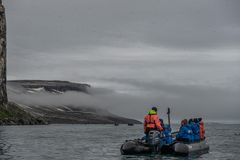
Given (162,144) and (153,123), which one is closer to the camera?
(153,123)

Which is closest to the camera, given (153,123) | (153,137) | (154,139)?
(153,137)

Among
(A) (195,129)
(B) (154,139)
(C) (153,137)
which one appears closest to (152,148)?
(B) (154,139)

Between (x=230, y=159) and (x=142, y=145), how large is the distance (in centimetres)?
942

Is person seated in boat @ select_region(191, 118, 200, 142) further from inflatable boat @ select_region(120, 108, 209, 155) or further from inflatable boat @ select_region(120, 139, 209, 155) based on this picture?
inflatable boat @ select_region(120, 139, 209, 155)

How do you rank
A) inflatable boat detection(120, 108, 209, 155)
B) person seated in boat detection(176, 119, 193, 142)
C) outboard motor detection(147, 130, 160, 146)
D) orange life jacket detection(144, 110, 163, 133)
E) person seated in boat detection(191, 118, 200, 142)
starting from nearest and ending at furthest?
outboard motor detection(147, 130, 160, 146)
inflatable boat detection(120, 108, 209, 155)
orange life jacket detection(144, 110, 163, 133)
person seated in boat detection(176, 119, 193, 142)
person seated in boat detection(191, 118, 200, 142)

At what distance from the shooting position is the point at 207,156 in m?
51.8

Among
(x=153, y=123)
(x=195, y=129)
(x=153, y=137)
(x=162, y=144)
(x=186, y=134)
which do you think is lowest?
(x=162, y=144)

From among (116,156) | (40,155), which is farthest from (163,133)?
(40,155)

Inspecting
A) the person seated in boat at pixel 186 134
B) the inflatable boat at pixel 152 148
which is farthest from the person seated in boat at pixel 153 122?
the person seated in boat at pixel 186 134

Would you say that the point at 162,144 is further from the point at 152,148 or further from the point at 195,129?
the point at 195,129

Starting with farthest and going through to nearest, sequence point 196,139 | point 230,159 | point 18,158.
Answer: point 196,139 → point 230,159 → point 18,158

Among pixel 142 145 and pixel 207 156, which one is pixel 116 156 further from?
pixel 207 156

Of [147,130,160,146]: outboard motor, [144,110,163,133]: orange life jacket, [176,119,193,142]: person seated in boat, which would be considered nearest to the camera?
[147,130,160,146]: outboard motor

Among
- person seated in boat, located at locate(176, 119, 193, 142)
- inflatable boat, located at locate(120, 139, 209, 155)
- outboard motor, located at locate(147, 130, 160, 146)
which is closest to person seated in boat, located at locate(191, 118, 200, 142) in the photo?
person seated in boat, located at locate(176, 119, 193, 142)
